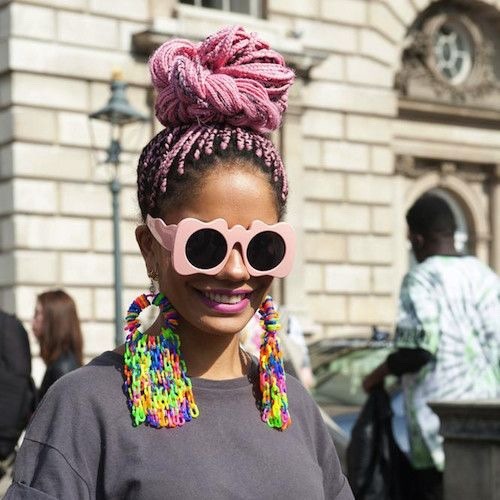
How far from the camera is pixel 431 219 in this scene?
19.6ft

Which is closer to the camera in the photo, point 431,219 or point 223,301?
point 223,301

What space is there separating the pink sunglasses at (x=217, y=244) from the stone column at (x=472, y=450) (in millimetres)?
3279

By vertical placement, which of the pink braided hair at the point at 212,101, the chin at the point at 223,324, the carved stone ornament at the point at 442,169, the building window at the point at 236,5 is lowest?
the chin at the point at 223,324

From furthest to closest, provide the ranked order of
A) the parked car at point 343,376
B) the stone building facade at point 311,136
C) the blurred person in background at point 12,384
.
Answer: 1. the stone building facade at point 311,136
2. the parked car at point 343,376
3. the blurred person in background at point 12,384

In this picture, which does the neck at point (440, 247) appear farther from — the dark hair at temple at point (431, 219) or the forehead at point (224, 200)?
the forehead at point (224, 200)

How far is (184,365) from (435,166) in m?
18.1

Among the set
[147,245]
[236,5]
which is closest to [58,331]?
[147,245]

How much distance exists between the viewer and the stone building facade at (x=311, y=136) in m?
16.2

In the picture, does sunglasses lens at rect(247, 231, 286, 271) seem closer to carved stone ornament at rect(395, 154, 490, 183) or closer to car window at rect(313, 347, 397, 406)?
car window at rect(313, 347, 397, 406)

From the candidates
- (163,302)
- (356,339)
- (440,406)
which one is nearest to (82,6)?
(356,339)

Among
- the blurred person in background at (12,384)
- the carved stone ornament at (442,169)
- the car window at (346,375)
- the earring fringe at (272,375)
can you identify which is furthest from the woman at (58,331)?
the carved stone ornament at (442,169)

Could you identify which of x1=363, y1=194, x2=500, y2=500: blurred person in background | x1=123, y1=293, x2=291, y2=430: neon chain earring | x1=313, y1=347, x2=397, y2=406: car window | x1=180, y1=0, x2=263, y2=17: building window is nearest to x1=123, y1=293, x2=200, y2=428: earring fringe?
x1=123, y1=293, x2=291, y2=430: neon chain earring

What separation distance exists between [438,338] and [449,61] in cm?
1509

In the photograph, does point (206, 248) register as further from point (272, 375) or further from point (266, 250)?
point (272, 375)
